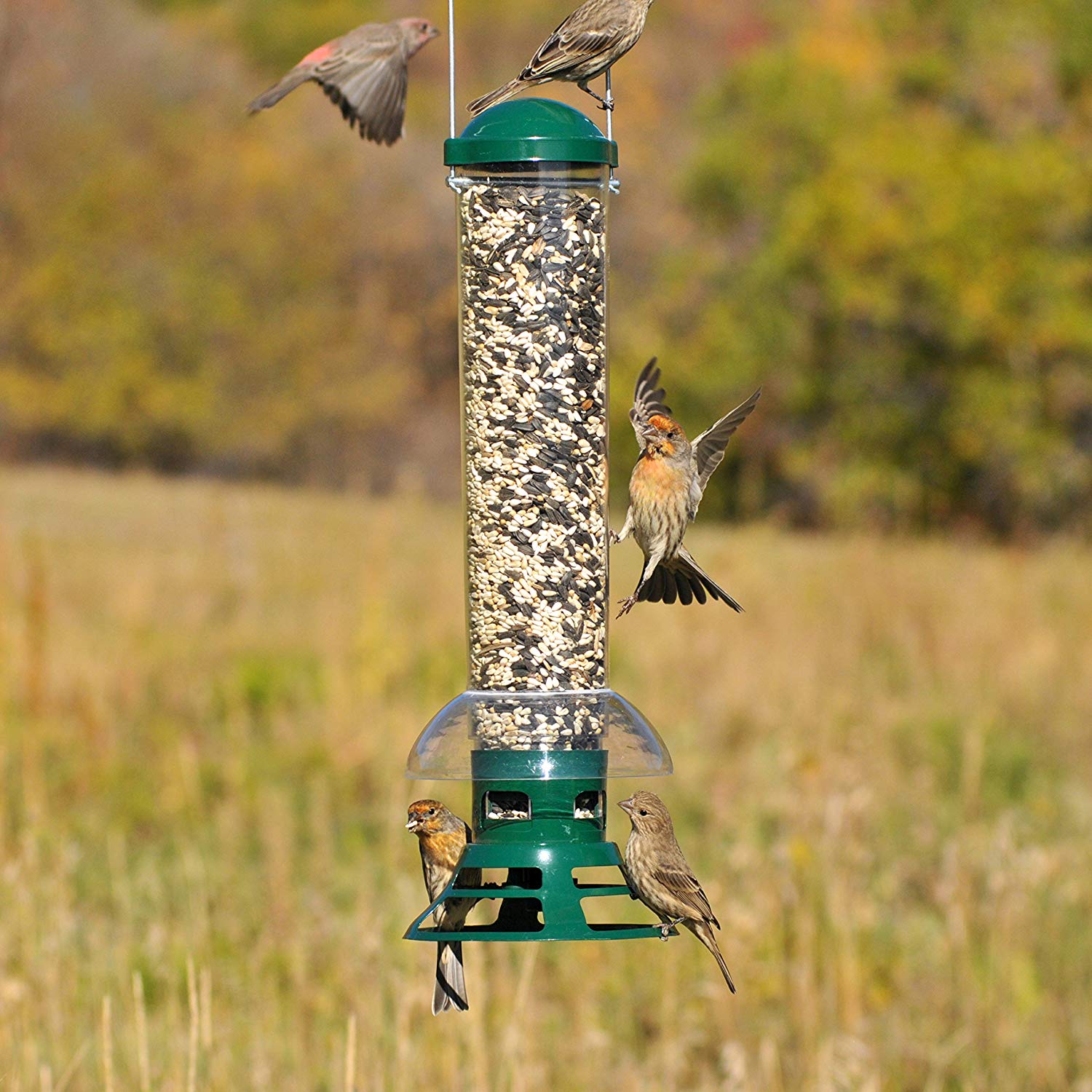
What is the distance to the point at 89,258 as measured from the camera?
31.0 meters

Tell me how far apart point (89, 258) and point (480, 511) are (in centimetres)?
2941

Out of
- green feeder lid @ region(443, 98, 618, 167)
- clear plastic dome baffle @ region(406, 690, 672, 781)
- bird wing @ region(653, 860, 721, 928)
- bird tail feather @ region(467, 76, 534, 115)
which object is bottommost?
bird wing @ region(653, 860, 721, 928)

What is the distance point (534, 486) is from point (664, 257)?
24521 millimetres

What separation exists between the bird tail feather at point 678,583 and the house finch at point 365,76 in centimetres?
95

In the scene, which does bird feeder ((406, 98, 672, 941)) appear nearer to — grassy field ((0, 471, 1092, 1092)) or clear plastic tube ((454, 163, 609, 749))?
clear plastic tube ((454, 163, 609, 749))

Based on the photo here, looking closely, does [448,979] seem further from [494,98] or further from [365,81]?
[365,81]

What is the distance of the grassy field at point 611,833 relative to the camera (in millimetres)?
4156

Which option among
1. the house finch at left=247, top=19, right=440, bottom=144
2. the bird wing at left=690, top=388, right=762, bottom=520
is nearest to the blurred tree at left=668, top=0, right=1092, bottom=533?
the bird wing at left=690, top=388, right=762, bottom=520

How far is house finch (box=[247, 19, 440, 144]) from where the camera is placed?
317cm

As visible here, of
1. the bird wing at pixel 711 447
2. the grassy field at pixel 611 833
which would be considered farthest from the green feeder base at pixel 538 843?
the bird wing at pixel 711 447

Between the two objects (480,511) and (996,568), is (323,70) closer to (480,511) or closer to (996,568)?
(480,511)

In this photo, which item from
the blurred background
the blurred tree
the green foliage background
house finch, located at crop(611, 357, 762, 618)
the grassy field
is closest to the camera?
house finch, located at crop(611, 357, 762, 618)

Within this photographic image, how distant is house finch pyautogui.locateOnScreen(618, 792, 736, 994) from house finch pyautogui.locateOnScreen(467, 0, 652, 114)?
128 centimetres

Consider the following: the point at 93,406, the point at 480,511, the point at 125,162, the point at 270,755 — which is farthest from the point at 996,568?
the point at 125,162
